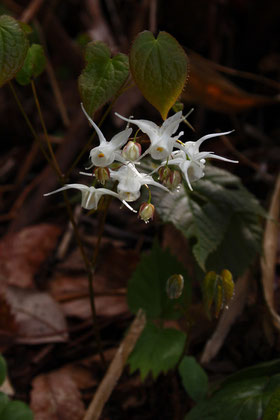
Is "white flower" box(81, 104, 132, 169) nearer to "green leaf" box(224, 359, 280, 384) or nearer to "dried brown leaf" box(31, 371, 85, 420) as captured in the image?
"green leaf" box(224, 359, 280, 384)

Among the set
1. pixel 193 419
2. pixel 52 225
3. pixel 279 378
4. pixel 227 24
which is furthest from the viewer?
pixel 227 24

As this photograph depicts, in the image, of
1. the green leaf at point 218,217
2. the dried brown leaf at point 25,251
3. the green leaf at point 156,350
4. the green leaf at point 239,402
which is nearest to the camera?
the green leaf at point 239,402

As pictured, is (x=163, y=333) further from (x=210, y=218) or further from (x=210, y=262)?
(x=210, y=218)

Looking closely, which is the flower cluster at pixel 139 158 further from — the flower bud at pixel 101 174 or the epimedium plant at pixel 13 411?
the epimedium plant at pixel 13 411

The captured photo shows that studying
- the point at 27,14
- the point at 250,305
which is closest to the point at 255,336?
the point at 250,305

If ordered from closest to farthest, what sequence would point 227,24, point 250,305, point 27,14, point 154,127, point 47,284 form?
point 154,127, point 250,305, point 47,284, point 27,14, point 227,24

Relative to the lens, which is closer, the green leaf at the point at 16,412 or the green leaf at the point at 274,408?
the green leaf at the point at 274,408

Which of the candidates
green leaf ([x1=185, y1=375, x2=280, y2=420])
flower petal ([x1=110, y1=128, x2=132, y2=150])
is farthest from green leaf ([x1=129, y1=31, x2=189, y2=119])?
green leaf ([x1=185, y1=375, x2=280, y2=420])

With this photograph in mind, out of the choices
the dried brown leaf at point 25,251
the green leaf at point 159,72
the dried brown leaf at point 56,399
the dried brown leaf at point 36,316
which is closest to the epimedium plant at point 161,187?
the green leaf at point 159,72
